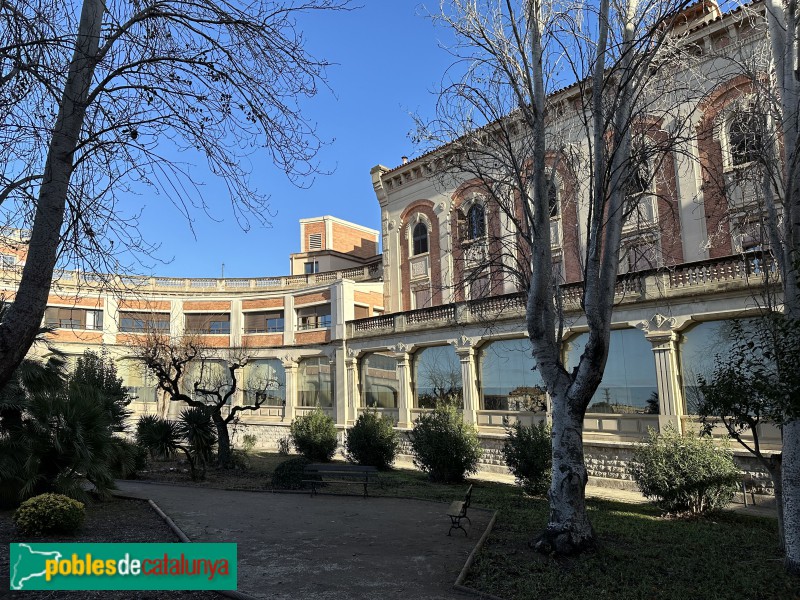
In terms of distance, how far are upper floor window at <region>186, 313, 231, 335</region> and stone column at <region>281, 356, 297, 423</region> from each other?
5.39m

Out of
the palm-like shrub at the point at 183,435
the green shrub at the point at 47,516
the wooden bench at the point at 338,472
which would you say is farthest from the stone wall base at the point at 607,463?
→ the green shrub at the point at 47,516

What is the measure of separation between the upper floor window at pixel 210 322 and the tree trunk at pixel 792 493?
34412 mm

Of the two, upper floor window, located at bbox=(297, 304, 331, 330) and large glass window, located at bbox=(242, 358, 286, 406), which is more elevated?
upper floor window, located at bbox=(297, 304, 331, 330)

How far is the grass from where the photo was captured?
6489 mm

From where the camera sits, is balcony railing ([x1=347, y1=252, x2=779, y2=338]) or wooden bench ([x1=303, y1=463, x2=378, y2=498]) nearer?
wooden bench ([x1=303, y1=463, x2=378, y2=498])

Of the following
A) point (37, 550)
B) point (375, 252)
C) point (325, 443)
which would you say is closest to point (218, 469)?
point (325, 443)

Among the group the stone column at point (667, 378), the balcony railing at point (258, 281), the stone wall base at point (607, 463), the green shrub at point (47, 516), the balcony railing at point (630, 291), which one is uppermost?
the balcony railing at point (258, 281)

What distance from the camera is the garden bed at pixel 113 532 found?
6.29 metres

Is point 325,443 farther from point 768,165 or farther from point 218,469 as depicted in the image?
point 768,165

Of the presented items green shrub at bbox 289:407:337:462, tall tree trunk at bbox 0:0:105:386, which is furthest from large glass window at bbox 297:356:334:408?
tall tree trunk at bbox 0:0:105:386

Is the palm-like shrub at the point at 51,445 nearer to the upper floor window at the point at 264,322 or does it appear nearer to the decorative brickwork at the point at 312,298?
the decorative brickwork at the point at 312,298

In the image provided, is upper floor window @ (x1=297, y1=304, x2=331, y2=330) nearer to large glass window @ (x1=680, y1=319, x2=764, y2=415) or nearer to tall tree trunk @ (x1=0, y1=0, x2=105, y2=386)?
large glass window @ (x1=680, y1=319, x2=764, y2=415)

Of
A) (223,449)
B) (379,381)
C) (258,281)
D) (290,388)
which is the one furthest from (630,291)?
(258,281)

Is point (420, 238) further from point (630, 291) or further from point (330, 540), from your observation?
point (330, 540)
